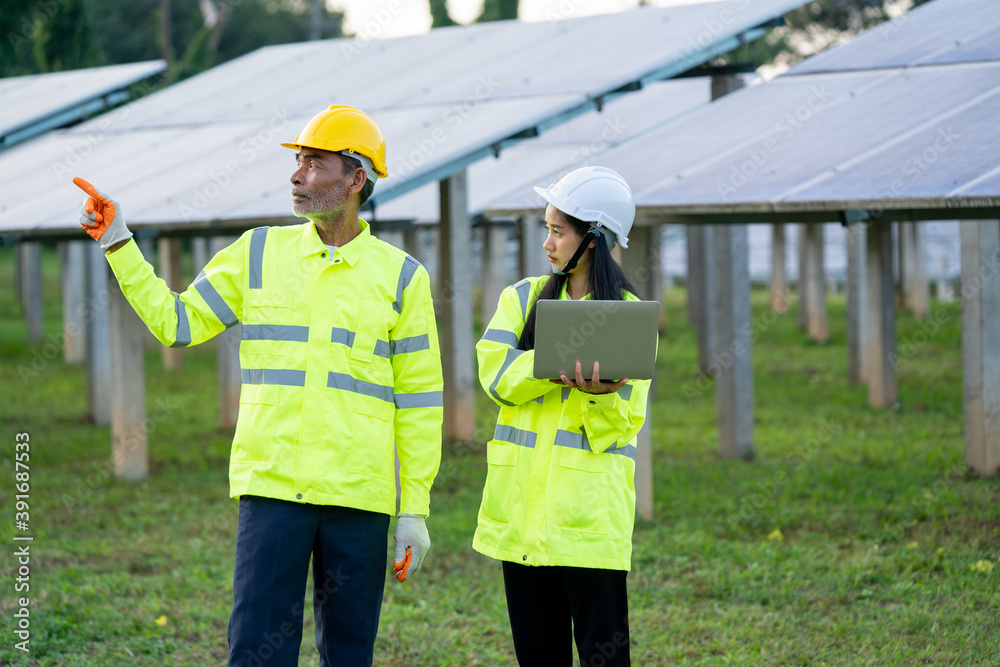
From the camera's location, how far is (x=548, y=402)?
3328 mm

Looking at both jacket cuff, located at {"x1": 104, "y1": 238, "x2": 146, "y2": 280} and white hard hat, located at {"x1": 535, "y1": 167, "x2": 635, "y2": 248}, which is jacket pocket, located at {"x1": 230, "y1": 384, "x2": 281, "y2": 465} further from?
white hard hat, located at {"x1": 535, "y1": 167, "x2": 635, "y2": 248}

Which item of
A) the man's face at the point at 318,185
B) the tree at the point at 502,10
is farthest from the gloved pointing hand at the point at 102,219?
the tree at the point at 502,10

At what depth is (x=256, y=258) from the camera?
3439 millimetres

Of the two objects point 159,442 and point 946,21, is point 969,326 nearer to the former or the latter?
point 946,21

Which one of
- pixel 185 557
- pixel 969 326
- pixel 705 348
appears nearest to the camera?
pixel 185 557

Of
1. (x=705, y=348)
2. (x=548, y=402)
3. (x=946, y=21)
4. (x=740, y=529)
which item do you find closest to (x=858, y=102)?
(x=946, y=21)

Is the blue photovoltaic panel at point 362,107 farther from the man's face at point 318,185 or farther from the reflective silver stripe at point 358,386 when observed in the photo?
the reflective silver stripe at point 358,386

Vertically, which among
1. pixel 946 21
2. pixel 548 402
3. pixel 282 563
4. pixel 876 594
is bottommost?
pixel 876 594

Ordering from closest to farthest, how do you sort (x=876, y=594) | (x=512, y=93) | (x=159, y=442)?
(x=876, y=594) < (x=512, y=93) < (x=159, y=442)

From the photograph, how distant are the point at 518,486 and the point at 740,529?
4058mm

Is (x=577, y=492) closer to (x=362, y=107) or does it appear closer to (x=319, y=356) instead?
(x=319, y=356)

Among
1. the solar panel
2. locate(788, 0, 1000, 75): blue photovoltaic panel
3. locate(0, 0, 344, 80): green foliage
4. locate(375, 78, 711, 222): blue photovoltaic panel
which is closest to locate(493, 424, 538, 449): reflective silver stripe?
locate(788, 0, 1000, 75): blue photovoltaic panel

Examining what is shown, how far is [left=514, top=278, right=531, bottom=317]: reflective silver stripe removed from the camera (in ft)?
11.3

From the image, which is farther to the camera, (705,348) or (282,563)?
(705,348)
